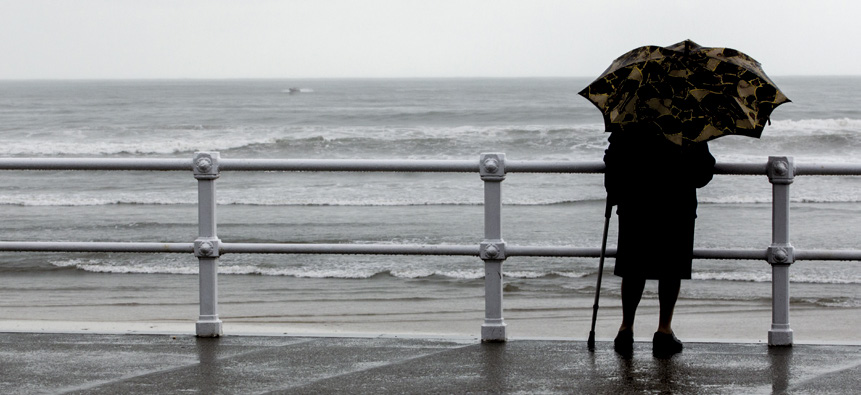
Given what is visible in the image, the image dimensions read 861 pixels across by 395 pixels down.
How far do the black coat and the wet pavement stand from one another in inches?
18.0

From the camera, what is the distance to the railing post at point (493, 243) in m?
5.11

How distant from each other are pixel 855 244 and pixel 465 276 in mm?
5455

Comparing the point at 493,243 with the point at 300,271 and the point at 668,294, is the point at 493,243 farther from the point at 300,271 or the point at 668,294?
the point at 300,271

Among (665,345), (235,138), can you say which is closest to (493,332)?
(665,345)

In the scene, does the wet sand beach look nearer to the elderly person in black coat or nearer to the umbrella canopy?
the elderly person in black coat

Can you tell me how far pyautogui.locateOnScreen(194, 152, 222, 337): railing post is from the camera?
17.4 ft

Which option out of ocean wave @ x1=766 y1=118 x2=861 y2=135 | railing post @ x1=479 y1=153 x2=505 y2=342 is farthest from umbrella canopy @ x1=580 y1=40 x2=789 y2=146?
ocean wave @ x1=766 y1=118 x2=861 y2=135

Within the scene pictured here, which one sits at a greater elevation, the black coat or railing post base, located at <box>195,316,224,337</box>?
the black coat

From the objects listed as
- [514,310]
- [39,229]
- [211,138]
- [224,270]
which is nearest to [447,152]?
[211,138]

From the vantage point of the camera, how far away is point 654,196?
492cm

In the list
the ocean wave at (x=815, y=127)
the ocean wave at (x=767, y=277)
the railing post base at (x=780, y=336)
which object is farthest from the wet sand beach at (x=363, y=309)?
the ocean wave at (x=815, y=127)

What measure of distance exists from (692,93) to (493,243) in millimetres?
1238

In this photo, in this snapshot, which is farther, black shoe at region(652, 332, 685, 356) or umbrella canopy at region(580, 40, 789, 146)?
black shoe at region(652, 332, 685, 356)

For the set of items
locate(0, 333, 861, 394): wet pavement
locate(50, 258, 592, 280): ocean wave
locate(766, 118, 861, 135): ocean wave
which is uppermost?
locate(766, 118, 861, 135): ocean wave
